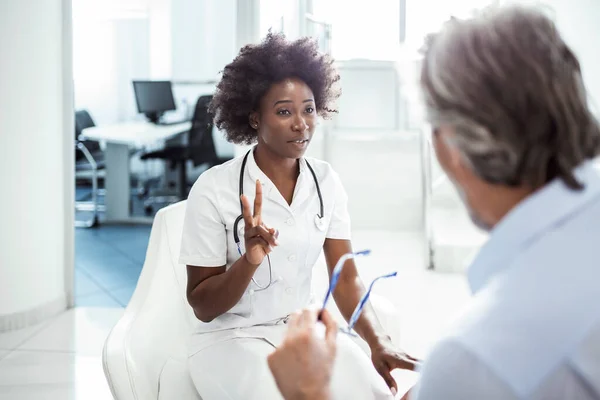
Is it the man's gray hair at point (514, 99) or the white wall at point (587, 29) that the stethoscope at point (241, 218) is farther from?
the white wall at point (587, 29)

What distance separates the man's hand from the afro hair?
2.14ft

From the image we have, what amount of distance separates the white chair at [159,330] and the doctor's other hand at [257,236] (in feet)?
1.25

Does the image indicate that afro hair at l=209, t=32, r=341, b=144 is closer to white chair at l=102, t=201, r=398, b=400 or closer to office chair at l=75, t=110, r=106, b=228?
white chair at l=102, t=201, r=398, b=400

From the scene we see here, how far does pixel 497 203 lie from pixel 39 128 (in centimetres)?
270

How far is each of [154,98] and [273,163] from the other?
15.0 ft

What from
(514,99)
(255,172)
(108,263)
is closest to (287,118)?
(255,172)

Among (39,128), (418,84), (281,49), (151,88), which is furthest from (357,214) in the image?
(418,84)

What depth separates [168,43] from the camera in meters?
6.61

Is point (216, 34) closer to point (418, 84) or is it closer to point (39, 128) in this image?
point (39, 128)

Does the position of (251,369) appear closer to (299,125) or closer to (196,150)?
(299,125)

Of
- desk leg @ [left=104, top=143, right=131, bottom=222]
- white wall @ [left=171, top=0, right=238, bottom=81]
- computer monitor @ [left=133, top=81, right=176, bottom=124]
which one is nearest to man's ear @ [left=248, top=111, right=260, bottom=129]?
desk leg @ [left=104, top=143, right=131, bottom=222]

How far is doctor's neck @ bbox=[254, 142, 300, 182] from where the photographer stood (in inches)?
67.4

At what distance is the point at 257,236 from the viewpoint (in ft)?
4.50

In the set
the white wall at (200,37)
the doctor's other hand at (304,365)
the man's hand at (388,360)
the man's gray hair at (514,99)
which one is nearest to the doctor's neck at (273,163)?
the man's hand at (388,360)
